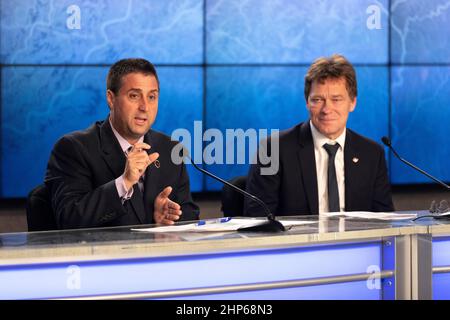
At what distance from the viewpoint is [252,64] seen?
16.0 feet

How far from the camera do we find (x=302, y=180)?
11.6 feet

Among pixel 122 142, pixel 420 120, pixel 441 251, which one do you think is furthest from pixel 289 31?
pixel 441 251

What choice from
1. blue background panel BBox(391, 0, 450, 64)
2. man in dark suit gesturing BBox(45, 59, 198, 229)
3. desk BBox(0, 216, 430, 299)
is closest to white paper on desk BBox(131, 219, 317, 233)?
desk BBox(0, 216, 430, 299)

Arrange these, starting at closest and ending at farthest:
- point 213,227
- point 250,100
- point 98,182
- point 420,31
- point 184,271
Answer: point 184,271 < point 213,227 < point 98,182 < point 250,100 < point 420,31

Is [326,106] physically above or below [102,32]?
below

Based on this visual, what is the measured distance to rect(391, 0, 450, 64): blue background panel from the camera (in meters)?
5.13

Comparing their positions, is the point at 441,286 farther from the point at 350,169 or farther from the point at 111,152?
the point at 111,152

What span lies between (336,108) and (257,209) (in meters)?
0.57

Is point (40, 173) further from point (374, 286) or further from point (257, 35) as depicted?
point (374, 286)

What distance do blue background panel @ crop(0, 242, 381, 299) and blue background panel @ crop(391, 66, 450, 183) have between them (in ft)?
8.46

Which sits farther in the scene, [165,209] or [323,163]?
[323,163]

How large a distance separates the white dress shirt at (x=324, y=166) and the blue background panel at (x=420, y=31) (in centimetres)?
172

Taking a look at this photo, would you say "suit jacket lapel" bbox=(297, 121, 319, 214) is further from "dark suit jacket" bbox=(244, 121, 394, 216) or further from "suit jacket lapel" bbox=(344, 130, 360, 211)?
"suit jacket lapel" bbox=(344, 130, 360, 211)

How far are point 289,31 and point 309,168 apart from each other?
5.18ft
